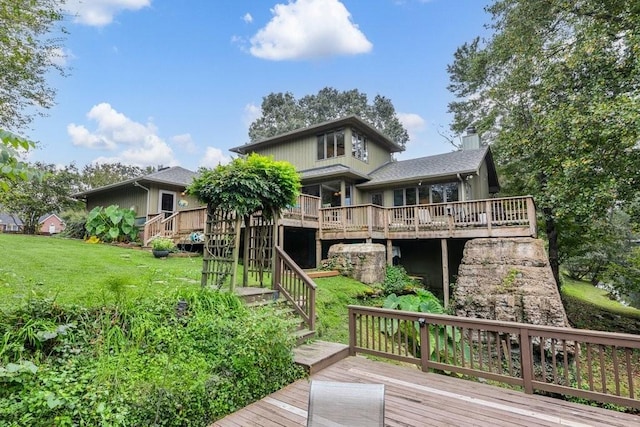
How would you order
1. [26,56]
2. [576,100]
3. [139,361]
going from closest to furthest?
[139,361]
[26,56]
[576,100]

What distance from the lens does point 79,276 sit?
6121 millimetres

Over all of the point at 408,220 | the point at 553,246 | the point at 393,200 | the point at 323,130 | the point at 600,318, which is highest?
the point at 323,130

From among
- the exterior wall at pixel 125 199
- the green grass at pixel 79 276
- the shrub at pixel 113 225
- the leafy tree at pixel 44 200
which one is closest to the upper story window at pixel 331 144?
the green grass at pixel 79 276

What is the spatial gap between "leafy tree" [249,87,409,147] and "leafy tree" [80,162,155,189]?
12.7 meters

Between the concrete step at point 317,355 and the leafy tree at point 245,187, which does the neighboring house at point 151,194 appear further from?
the concrete step at point 317,355

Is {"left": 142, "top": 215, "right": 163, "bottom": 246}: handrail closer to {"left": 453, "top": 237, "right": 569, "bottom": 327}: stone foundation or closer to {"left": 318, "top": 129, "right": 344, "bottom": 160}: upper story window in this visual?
{"left": 318, "top": 129, "right": 344, "bottom": 160}: upper story window

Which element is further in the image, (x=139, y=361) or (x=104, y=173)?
(x=104, y=173)

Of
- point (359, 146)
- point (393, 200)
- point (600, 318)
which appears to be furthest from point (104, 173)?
point (600, 318)

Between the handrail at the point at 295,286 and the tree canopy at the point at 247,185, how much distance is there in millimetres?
1046

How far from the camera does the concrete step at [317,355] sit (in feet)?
15.2

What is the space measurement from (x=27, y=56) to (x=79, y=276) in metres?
5.19

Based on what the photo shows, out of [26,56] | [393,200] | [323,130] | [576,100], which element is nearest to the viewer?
[26,56]

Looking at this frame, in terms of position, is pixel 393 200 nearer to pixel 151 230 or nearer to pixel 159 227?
pixel 159 227

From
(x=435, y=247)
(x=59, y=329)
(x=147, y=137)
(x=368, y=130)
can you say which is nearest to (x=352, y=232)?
(x=435, y=247)
